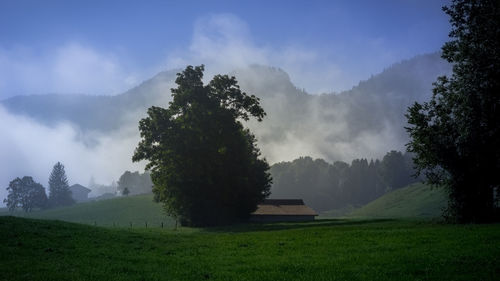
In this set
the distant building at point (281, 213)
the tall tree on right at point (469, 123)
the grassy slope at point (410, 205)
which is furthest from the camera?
the grassy slope at point (410, 205)

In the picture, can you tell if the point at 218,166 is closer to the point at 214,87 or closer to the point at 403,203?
the point at 214,87

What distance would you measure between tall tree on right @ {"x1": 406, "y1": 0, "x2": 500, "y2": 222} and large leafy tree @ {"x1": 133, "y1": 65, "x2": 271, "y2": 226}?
100 feet

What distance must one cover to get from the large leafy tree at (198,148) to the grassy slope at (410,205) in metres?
101

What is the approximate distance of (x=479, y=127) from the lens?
42.0 m

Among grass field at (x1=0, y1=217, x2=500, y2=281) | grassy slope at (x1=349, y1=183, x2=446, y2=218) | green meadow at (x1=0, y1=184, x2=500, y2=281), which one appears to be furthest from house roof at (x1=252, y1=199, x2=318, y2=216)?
grass field at (x1=0, y1=217, x2=500, y2=281)

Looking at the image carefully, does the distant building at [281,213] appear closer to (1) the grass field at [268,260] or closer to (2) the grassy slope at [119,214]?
(2) the grassy slope at [119,214]

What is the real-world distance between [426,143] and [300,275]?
115 ft

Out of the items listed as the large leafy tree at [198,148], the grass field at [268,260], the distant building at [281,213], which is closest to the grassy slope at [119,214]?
the distant building at [281,213]

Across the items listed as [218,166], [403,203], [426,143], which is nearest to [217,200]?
[218,166]

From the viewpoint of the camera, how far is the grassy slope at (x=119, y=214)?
136 meters

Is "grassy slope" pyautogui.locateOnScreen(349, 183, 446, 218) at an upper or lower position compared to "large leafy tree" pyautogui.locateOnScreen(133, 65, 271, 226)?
lower

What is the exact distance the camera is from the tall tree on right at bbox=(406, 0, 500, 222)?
135ft

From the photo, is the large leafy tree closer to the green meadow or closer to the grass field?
the green meadow

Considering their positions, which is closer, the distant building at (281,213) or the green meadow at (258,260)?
the green meadow at (258,260)
